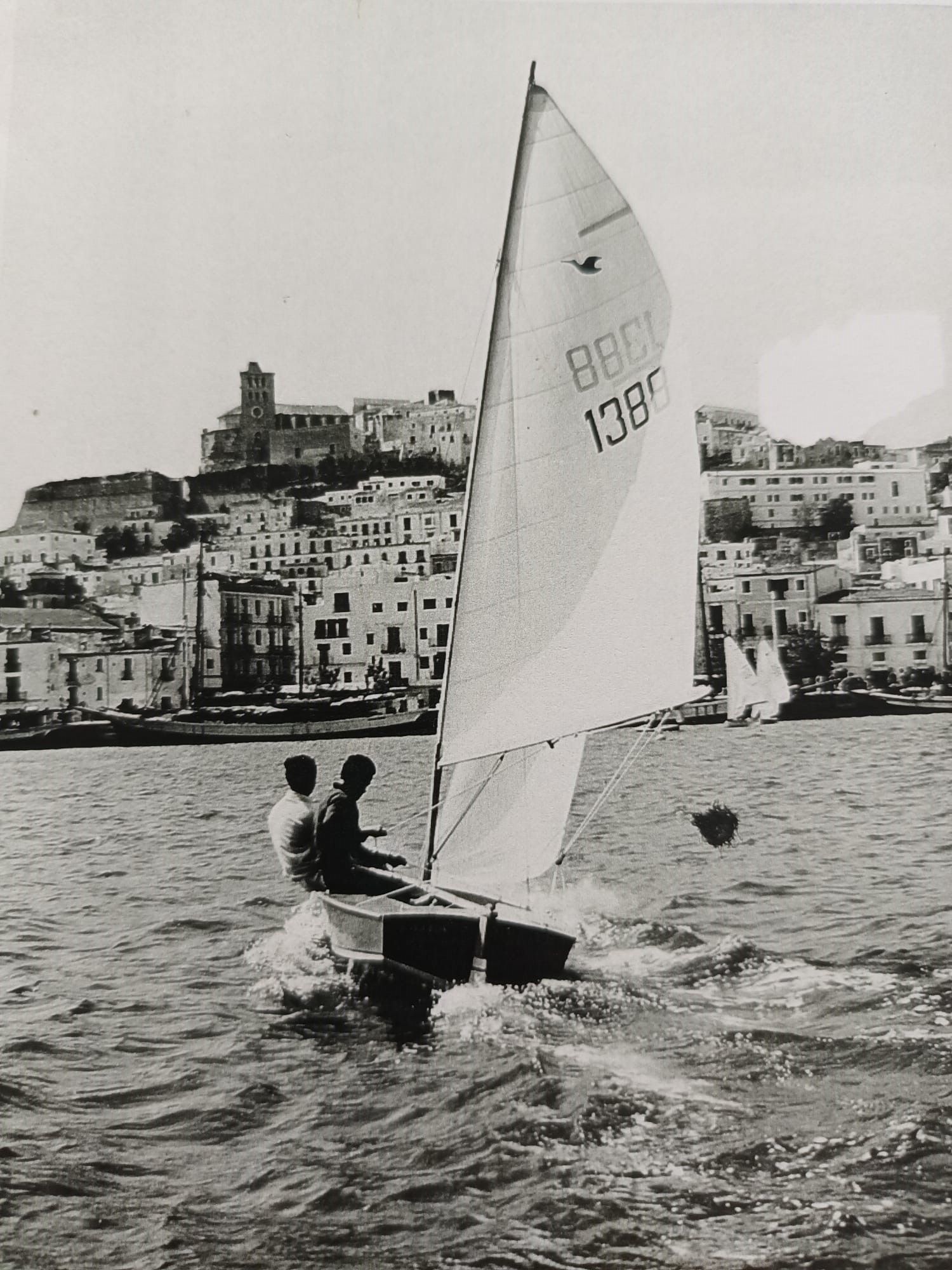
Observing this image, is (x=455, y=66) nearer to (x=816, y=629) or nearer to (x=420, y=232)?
(x=420, y=232)

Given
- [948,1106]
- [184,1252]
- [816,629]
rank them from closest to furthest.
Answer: [184,1252], [948,1106], [816,629]

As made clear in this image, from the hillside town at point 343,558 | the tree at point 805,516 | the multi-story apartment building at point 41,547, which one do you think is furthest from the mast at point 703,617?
the multi-story apartment building at point 41,547

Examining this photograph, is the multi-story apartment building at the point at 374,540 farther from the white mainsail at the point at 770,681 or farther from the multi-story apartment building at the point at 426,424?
the white mainsail at the point at 770,681

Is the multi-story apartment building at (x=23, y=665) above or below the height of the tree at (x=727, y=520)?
below

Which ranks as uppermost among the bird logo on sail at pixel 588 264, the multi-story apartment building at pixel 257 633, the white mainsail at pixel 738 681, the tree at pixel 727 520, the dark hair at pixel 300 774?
the bird logo on sail at pixel 588 264

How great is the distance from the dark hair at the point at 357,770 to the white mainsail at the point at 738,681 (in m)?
1.02

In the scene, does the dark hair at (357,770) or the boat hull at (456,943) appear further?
the dark hair at (357,770)

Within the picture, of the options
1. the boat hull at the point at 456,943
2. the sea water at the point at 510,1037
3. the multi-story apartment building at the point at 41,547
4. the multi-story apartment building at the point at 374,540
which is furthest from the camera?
the multi-story apartment building at the point at 374,540

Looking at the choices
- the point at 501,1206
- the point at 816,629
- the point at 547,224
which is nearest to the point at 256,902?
the point at 501,1206

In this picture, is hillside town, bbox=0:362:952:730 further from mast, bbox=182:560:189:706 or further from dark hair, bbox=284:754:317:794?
dark hair, bbox=284:754:317:794

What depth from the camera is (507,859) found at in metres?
3.32

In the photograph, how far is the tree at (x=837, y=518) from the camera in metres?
→ 3.37

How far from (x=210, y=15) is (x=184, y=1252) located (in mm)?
3182

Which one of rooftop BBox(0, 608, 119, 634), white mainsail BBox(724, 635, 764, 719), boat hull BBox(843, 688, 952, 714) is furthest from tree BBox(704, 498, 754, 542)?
rooftop BBox(0, 608, 119, 634)
